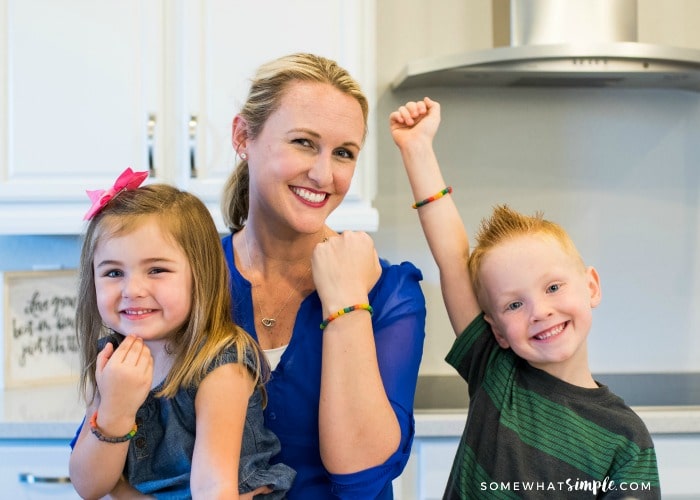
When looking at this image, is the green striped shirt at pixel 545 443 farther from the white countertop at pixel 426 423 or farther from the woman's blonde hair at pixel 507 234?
the white countertop at pixel 426 423

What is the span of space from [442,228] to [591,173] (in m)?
1.41

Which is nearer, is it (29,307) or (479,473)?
(479,473)

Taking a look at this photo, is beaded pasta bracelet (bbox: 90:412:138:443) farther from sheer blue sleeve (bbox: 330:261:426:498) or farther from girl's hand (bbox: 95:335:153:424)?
sheer blue sleeve (bbox: 330:261:426:498)

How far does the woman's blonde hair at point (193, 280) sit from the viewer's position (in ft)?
3.91

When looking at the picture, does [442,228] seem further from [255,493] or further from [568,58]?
[568,58]

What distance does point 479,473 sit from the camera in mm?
1244

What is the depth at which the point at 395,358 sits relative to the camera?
4.22ft

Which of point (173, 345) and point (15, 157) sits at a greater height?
point (15, 157)

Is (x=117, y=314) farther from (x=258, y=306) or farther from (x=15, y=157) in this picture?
(x=15, y=157)

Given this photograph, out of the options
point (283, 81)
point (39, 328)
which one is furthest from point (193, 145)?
point (283, 81)

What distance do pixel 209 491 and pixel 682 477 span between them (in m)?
1.38

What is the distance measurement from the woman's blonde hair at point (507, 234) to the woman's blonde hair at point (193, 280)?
1.21ft

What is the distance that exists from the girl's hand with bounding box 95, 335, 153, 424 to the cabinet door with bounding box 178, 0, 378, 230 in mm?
1154

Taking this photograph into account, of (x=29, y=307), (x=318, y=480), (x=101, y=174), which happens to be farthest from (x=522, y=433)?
(x=29, y=307)
